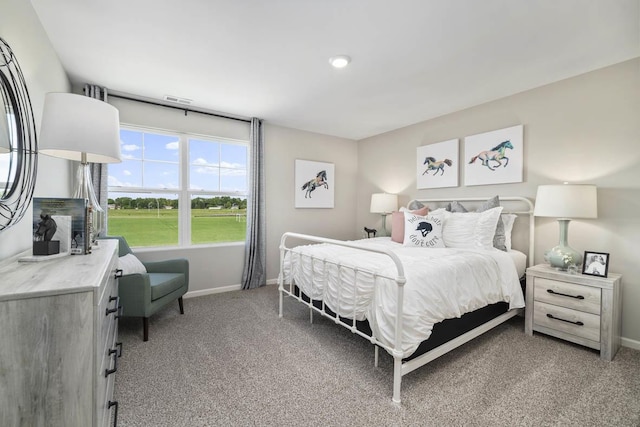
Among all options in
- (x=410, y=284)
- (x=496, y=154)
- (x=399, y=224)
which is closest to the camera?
(x=410, y=284)

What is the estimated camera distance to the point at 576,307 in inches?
89.2

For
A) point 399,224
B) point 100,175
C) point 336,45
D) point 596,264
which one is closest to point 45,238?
point 100,175

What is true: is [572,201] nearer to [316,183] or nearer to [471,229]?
[471,229]

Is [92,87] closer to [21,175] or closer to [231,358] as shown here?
[21,175]

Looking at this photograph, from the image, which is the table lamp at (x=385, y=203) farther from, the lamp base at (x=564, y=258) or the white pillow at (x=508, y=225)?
the lamp base at (x=564, y=258)

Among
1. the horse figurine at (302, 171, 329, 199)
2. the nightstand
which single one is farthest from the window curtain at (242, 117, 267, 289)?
the nightstand

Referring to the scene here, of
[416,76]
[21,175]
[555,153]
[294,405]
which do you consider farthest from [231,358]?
[555,153]

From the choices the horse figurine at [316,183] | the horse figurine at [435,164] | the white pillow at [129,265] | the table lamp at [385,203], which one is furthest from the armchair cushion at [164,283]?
the horse figurine at [435,164]

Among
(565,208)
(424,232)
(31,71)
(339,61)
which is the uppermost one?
(339,61)

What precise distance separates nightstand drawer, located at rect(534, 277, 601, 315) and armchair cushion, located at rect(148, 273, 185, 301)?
3435 mm

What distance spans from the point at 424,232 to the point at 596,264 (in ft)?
4.53

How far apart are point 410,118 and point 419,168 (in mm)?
709

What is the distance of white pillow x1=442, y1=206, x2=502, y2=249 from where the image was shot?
2.78 meters

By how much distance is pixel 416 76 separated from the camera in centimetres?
262
